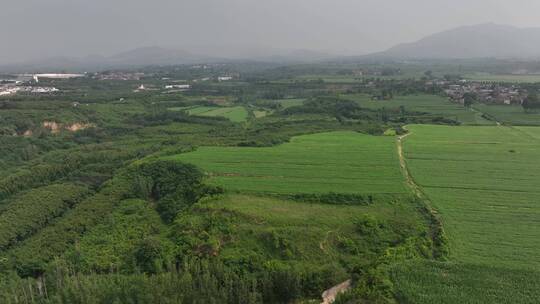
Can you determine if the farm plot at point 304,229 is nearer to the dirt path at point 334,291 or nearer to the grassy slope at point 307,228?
the grassy slope at point 307,228

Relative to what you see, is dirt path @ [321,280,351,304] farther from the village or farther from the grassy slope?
the village

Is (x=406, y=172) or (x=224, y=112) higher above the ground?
(x=224, y=112)

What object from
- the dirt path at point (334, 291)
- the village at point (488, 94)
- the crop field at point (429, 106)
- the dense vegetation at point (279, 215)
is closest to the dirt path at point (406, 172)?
the dense vegetation at point (279, 215)

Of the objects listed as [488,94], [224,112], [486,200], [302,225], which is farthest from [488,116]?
[224,112]

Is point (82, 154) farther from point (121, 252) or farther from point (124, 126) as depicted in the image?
point (121, 252)

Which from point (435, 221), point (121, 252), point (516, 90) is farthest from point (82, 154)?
point (516, 90)

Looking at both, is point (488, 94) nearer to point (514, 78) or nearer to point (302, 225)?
point (514, 78)
